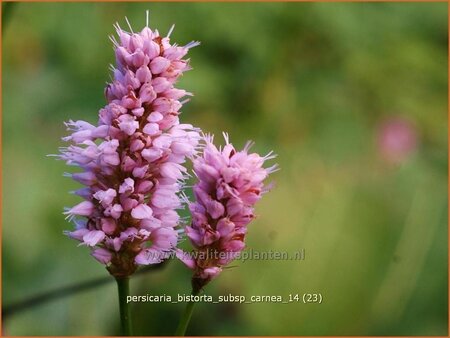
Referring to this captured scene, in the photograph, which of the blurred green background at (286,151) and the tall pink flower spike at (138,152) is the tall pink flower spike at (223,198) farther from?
the blurred green background at (286,151)

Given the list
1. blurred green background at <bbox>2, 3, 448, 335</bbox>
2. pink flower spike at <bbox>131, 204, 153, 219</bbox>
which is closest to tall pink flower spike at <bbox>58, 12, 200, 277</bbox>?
pink flower spike at <bbox>131, 204, 153, 219</bbox>

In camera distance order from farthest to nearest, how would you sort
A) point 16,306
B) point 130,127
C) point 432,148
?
point 432,148, point 16,306, point 130,127

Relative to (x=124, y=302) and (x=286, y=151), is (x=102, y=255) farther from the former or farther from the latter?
(x=286, y=151)

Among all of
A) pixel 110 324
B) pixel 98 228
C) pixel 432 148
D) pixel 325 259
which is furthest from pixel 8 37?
pixel 98 228

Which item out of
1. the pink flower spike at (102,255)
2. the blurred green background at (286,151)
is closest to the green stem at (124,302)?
the pink flower spike at (102,255)

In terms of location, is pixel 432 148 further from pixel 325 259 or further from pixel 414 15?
pixel 325 259

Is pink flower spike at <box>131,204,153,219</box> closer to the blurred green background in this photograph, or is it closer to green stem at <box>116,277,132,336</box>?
green stem at <box>116,277,132,336</box>

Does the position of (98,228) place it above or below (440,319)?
below
